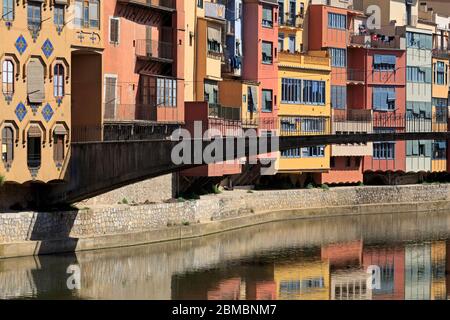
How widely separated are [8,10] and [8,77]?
2357 mm

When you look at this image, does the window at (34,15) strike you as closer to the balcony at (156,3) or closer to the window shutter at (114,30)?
the window shutter at (114,30)

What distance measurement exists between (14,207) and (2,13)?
704cm

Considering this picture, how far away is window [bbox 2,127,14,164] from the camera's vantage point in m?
49.1

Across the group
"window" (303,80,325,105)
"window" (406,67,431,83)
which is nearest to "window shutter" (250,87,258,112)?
"window" (303,80,325,105)

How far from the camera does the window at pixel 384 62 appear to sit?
272 feet

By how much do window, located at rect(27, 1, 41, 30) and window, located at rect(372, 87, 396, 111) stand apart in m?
36.4

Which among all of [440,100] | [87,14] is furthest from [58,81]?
[440,100]

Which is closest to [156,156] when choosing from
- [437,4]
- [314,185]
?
[314,185]

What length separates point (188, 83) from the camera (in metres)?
64.7

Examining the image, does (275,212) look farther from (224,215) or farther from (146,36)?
(146,36)

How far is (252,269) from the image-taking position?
5038 cm

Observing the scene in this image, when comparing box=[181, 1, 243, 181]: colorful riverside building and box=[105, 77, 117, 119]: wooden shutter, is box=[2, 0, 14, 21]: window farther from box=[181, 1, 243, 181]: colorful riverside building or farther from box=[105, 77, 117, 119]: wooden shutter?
box=[181, 1, 243, 181]: colorful riverside building

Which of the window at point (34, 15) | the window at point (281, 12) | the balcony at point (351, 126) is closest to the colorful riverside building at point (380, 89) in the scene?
the balcony at point (351, 126)
